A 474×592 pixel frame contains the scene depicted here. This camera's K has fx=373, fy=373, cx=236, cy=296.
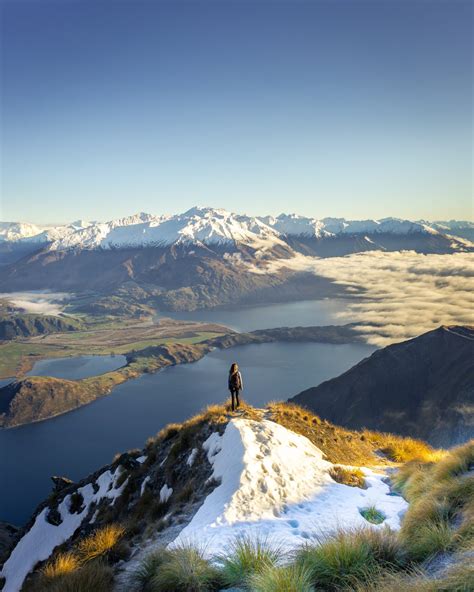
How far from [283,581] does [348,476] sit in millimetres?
12844

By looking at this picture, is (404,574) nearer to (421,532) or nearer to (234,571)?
(421,532)

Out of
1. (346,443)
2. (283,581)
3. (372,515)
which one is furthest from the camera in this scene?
(346,443)

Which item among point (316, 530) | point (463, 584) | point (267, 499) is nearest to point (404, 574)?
point (463, 584)

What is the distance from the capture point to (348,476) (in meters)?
17.8

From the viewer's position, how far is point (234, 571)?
25.4ft

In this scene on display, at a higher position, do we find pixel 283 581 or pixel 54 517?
pixel 283 581

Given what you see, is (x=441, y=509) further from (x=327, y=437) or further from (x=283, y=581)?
(x=327, y=437)

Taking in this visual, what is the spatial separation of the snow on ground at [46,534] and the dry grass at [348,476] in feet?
46.9

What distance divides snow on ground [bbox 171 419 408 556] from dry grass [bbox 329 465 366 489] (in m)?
0.34

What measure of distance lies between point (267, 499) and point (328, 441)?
9813 mm

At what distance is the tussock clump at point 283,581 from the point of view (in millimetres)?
6203

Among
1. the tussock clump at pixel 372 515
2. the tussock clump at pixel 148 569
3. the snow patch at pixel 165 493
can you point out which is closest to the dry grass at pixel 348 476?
the tussock clump at pixel 372 515

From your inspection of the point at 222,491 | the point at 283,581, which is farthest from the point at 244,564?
the point at 222,491

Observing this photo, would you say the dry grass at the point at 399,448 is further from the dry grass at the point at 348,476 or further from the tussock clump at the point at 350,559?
the tussock clump at the point at 350,559
